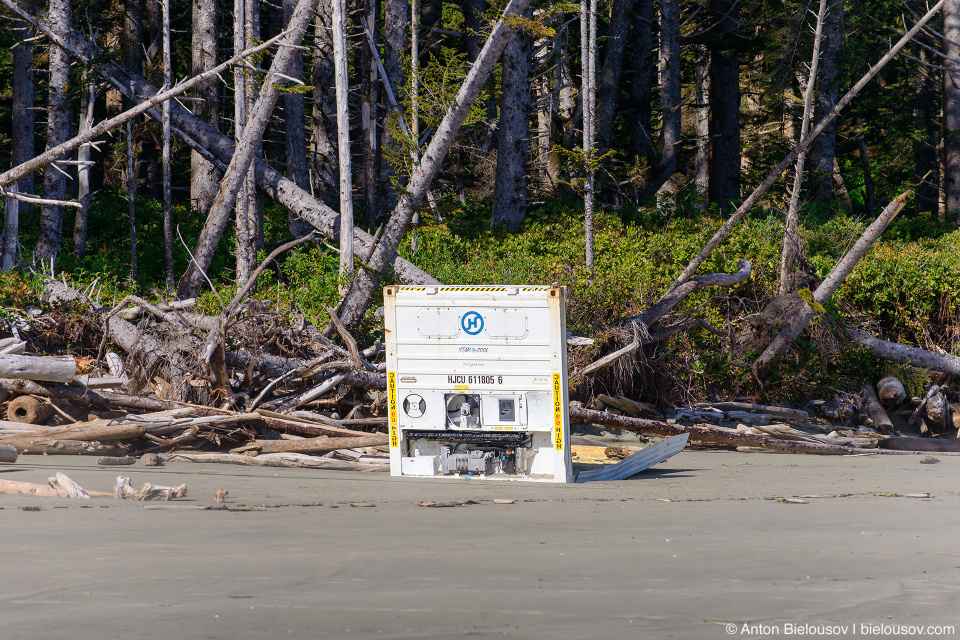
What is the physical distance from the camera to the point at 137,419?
32.8 ft

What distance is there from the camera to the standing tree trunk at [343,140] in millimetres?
15117

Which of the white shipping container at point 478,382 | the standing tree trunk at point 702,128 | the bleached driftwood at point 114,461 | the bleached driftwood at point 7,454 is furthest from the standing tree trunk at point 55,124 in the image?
the standing tree trunk at point 702,128

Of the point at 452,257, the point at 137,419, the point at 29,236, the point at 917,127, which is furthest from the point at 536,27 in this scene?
the point at 917,127

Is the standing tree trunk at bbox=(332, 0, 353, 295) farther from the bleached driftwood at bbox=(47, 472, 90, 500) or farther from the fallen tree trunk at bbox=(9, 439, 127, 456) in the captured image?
the bleached driftwood at bbox=(47, 472, 90, 500)

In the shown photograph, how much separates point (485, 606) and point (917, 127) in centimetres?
2721

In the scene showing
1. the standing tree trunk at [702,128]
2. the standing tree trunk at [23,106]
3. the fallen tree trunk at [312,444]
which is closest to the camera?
the fallen tree trunk at [312,444]

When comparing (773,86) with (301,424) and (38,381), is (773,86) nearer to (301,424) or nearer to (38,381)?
(301,424)

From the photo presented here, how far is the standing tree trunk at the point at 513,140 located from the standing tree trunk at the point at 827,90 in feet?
24.6

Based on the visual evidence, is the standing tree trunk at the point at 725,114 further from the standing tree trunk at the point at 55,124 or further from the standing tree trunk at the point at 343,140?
the standing tree trunk at the point at 55,124

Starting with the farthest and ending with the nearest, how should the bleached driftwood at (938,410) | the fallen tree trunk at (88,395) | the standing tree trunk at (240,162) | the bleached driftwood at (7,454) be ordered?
the standing tree trunk at (240,162) < the bleached driftwood at (938,410) < the fallen tree trunk at (88,395) < the bleached driftwood at (7,454)

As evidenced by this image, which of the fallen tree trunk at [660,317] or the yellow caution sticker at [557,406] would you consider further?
the fallen tree trunk at [660,317]

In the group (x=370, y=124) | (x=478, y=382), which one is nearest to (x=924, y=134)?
(x=370, y=124)

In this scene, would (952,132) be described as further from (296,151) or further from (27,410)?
(27,410)

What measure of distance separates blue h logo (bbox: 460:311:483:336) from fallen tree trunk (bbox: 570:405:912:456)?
11.9 ft
